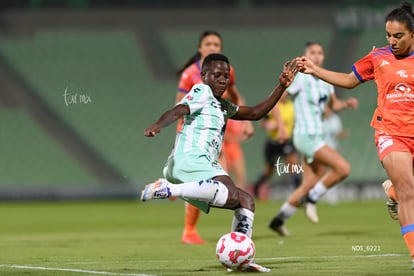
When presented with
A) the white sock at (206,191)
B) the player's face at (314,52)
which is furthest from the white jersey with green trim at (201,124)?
the player's face at (314,52)

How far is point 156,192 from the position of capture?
8148 millimetres

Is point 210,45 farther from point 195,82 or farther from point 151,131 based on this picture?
point 151,131

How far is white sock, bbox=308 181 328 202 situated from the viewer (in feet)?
44.6

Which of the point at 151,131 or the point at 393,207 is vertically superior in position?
the point at 393,207

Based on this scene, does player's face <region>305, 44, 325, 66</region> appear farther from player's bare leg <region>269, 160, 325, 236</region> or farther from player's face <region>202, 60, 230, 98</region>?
player's face <region>202, 60, 230, 98</region>

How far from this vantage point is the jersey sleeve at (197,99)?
8.72 metres

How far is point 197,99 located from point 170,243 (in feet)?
12.5

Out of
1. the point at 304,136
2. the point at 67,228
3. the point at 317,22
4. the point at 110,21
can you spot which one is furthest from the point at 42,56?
the point at 304,136

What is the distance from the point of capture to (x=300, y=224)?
1579 centimetres

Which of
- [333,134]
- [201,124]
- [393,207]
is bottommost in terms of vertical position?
[393,207]

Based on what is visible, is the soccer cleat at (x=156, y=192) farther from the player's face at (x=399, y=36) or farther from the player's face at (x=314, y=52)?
the player's face at (x=314, y=52)

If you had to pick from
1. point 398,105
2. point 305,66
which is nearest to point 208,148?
point 305,66

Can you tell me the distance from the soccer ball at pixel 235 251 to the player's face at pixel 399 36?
207cm

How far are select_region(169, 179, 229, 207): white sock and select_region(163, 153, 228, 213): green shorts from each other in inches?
6.2
